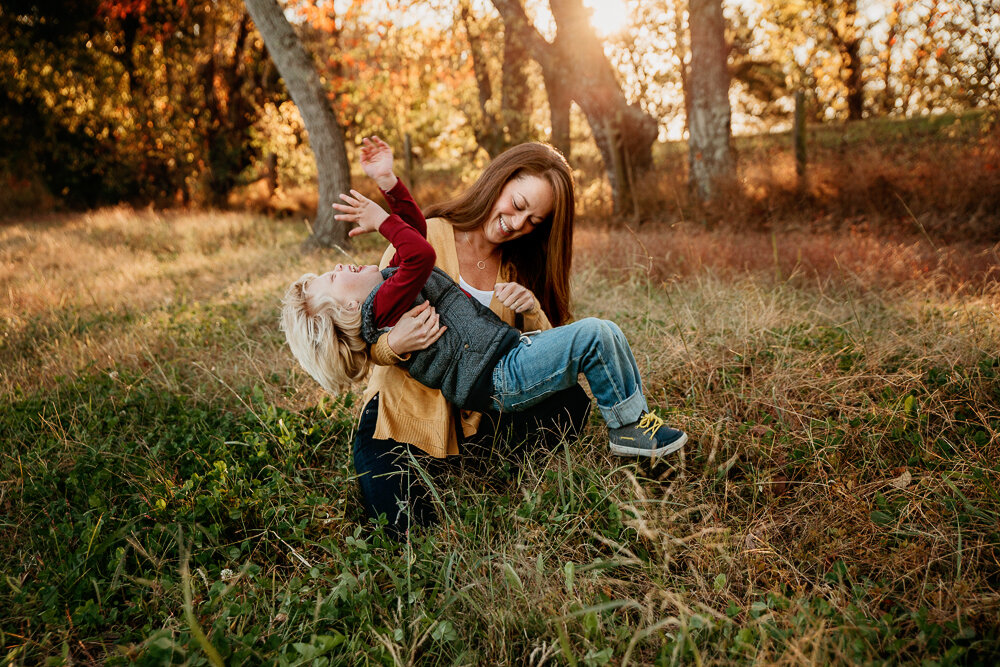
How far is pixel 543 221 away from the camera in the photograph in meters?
2.92

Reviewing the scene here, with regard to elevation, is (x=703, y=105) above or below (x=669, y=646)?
above

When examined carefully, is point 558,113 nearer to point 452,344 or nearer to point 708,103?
Answer: point 708,103

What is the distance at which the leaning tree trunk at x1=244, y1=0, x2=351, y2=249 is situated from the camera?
780cm

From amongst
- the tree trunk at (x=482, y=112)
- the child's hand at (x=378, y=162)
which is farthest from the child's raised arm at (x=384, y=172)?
the tree trunk at (x=482, y=112)

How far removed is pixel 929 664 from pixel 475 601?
132 centimetres

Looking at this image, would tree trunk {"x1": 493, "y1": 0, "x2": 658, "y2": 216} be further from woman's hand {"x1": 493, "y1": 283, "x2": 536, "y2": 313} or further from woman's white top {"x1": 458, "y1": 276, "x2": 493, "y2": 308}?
woman's hand {"x1": 493, "y1": 283, "x2": 536, "y2": 313}

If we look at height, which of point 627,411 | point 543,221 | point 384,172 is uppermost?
point 384,172

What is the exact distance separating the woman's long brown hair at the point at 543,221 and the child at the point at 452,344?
1.46 ft

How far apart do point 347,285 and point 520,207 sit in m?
0.92

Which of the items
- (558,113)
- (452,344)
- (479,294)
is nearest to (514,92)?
(558,113)

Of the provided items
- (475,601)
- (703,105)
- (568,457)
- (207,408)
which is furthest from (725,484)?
(703,105)

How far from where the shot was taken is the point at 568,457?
2.39 m

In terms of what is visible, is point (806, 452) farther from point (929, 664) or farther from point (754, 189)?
point (754, 189)

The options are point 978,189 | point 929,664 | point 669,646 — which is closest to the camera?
point 929,664
